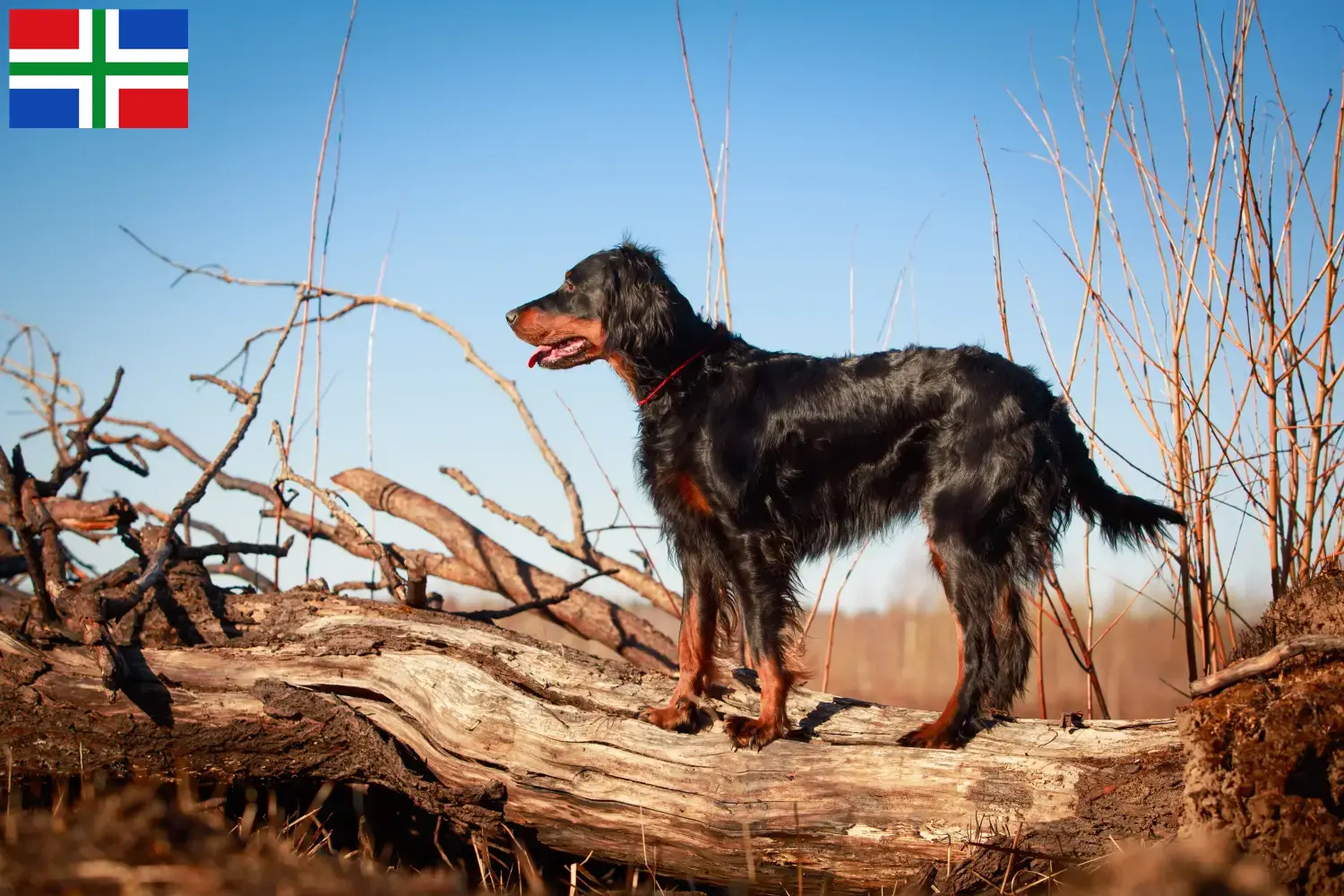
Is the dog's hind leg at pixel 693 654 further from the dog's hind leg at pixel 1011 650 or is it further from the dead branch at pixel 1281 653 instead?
the dead branch at pixel 1281 653

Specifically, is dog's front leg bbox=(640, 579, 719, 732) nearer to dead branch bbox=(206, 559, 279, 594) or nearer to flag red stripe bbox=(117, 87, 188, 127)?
dead branch bbox=(206, 559, 279, 594)

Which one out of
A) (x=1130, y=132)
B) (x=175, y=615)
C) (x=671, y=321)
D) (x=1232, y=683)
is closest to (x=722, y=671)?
(x=671, y=321)

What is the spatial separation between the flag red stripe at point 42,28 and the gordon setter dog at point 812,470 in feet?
10.8

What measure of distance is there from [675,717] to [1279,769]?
1691 millimetres

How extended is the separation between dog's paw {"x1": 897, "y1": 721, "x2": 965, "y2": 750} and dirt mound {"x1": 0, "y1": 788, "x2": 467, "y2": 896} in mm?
1951

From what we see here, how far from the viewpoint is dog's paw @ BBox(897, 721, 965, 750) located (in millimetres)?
3002

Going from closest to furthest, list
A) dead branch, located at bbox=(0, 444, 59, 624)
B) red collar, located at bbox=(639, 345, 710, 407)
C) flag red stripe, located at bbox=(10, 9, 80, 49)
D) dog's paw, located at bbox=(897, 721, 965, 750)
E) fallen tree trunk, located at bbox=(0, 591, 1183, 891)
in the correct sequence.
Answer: fallen tree trunk, located at bbox=(0, 591, 1183, 891), dog's paw, located at bbox=(897, 721, 965, 750), red collar, located at bbox=(639, 345, 710, 407), dead branch, located at bbox=(0, 444, 59, 624), flag red stripe, located at bbox=(10, 9, 80, 49)

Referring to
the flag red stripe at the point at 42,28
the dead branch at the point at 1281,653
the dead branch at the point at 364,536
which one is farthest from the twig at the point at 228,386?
the dead branch at the point at 1281,653

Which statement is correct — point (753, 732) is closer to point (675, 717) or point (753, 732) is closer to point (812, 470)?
point (675, 717)

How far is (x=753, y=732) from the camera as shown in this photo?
10.4ft

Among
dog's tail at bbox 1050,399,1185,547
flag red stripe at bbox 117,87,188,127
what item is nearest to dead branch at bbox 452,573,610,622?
dog's tail at bbox 1050,399,1185,547

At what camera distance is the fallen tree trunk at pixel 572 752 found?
2.80m

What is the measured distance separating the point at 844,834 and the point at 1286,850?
3.64 feet

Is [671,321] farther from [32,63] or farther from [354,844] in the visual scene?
[32,63]
